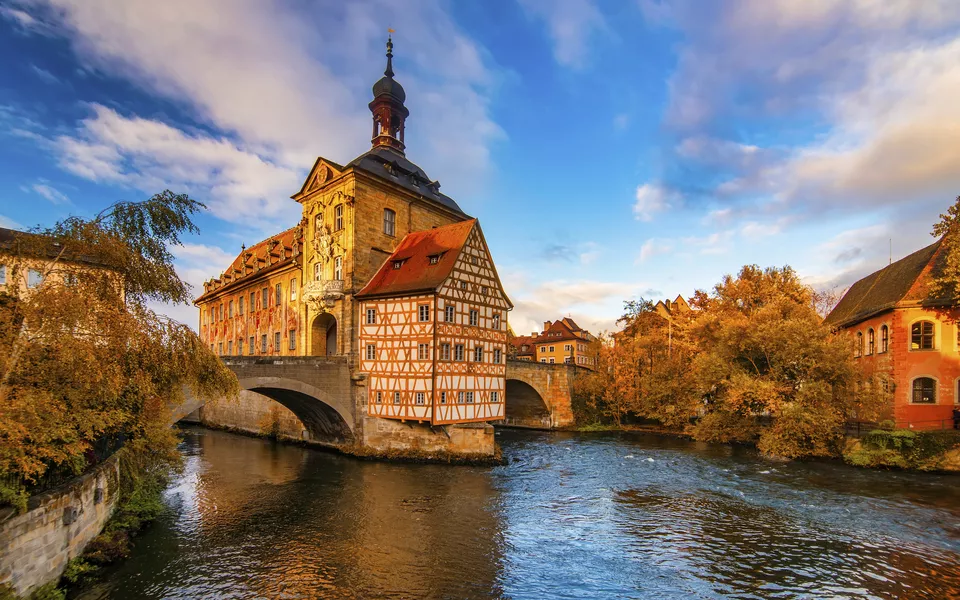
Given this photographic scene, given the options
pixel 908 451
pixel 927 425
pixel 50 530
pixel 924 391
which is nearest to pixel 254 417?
pixel 50 530

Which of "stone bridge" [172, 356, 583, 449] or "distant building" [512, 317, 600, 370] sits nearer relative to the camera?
"stone bridge" [172, 356, 583, 449]

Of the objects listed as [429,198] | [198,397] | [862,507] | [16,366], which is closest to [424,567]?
[198,397]

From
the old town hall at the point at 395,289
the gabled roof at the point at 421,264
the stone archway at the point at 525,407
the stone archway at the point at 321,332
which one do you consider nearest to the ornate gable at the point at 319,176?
the old town hall at the point at 395,289

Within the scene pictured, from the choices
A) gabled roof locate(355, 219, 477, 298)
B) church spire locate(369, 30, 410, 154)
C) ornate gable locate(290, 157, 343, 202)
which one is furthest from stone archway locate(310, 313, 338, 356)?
church spire locate(369, 30, 410, 154)

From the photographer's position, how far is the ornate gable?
27062 millimetres

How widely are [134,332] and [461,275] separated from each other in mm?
14914

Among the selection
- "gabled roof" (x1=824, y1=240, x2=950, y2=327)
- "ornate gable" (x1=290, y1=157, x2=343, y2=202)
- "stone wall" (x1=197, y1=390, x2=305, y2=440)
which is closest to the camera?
"gabled roof" (x1=824, y1=240, x2=950, y2=327)

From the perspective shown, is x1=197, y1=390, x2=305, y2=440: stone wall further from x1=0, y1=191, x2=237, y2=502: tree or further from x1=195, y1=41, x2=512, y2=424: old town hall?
x1=0, y1=191, x2=237, y2=502: tree

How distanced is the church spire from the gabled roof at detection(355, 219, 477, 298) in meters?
8.47

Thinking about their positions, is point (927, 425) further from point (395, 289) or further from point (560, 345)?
point (560, 345)

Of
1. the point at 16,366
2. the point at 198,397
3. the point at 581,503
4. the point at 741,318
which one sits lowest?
the point at 581,503

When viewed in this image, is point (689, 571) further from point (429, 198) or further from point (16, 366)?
point (429, 198)

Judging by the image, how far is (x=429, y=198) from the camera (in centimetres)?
3002

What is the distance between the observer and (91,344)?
388 inches
